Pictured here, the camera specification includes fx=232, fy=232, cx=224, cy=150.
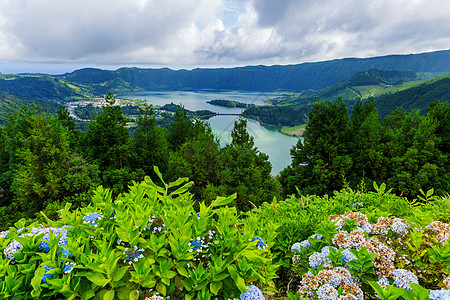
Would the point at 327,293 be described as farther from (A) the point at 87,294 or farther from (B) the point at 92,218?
(B) the point at 92,218

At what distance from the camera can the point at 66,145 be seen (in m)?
18.8

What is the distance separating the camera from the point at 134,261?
1795mm

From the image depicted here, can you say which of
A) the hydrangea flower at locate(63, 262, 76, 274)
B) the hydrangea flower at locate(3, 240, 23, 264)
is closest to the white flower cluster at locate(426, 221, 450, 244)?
the hydrangea flower at locate(63, 262, 76, 274)

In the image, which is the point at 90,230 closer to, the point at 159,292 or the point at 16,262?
the point at 16,262

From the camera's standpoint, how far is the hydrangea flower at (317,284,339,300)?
69.9 inches

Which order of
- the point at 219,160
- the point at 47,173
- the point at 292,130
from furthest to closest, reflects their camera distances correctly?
the point at 292,130
the point at 219,160
the point at 47,173

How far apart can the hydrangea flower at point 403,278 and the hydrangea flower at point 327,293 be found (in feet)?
1.95

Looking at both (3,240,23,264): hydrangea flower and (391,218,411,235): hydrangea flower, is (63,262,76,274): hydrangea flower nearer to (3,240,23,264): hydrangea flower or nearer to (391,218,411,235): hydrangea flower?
(3,240,23,264): hydrangea flower

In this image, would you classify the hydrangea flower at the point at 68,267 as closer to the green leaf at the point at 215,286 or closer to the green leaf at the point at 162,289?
the green leaf at the point at 162,289

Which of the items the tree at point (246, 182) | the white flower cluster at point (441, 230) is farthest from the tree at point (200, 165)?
the white flower cluster at point (441, 230)

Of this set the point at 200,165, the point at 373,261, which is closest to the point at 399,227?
the point at 373,261

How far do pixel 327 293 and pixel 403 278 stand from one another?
0.71 m

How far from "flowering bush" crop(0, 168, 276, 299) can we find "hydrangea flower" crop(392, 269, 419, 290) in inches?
40.7

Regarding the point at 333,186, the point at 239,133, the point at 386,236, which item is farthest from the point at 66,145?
the point at 333,186
